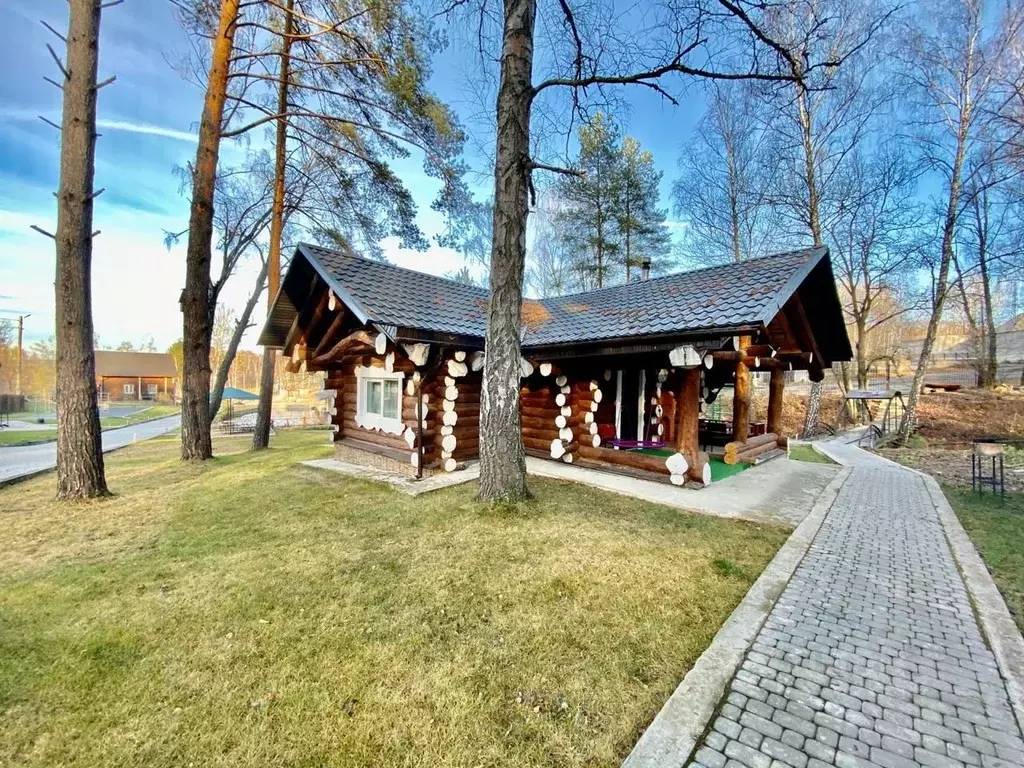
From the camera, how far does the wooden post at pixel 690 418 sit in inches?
254

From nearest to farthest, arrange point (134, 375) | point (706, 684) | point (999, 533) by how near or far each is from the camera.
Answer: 1. point (706, 684)
2. point (999, 533)
3. point (134, 375)

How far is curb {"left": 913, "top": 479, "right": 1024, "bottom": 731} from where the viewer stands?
7.61 ft

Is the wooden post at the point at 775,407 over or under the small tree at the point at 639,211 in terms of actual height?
under

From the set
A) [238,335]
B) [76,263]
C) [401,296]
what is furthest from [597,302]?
[238,335]

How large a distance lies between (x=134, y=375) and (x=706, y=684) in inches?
2334

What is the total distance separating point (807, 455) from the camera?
1025cm

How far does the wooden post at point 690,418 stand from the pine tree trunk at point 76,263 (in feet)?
26.6

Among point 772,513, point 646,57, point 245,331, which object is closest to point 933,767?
point 772,513

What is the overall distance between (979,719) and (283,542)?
506 cm

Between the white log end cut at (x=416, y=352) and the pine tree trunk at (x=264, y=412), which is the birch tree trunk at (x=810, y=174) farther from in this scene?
the pine tree trunk at (x=264, y=412)

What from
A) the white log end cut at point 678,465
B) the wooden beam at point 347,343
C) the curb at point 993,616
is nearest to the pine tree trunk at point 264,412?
the wooden beam at point 347,343

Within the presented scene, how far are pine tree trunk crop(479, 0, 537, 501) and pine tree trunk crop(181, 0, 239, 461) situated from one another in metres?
6.09

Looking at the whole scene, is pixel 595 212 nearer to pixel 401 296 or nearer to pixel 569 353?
pixel 569 353

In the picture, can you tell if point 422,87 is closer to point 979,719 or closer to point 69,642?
point 69,642
